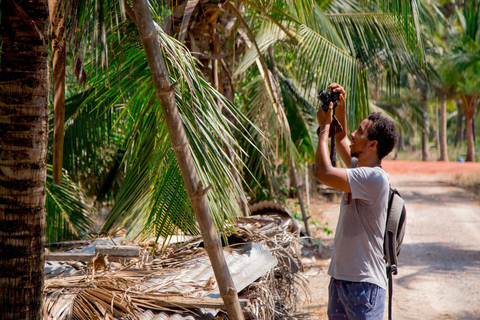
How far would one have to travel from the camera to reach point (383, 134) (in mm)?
2830

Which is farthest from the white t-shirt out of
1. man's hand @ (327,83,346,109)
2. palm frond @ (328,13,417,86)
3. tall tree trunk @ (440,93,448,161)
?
Result: tall tree trunk @ (440,93,448,161)

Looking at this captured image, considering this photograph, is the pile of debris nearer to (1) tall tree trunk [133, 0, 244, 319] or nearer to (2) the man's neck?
(1) tall tree trunk [133, 0, 244, 319]

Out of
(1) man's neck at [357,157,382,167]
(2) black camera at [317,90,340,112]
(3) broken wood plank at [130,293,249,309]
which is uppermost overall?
(2) black camera at [317,90,340,112]

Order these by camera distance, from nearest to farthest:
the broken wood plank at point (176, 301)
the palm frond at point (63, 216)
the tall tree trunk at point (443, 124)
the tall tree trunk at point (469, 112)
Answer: the broken wood plank at point (176, 301) < the palm frond at point (63, 216) < the tall tree trunk at point (469, 112) < the tall tree trunk at point (443, 124)

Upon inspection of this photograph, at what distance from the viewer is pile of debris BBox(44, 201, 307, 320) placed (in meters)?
2.91

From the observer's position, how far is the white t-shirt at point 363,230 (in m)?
2.69

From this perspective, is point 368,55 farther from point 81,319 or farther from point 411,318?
point 81,319

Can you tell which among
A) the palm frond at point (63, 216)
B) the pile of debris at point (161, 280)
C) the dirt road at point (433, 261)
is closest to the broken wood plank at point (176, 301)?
the pile of debris at point (161, 280)

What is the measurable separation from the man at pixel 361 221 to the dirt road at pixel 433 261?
2.67m

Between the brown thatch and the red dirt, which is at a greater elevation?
the red dirt

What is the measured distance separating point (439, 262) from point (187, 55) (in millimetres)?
7230

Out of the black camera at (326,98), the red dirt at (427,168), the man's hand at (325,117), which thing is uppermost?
the black camera at (326,98)

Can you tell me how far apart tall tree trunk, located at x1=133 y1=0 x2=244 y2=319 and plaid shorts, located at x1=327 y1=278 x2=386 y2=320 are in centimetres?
61

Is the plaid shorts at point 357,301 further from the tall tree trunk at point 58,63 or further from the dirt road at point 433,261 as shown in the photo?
the dirt road at point 433,261
